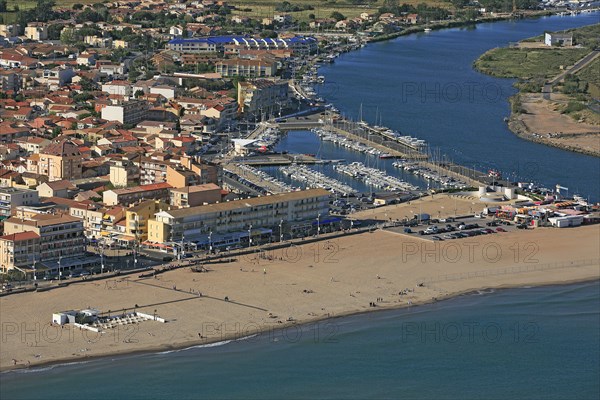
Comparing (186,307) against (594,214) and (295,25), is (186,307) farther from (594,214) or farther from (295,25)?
(295,25)

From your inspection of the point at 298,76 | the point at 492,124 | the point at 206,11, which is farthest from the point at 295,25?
the point at 492,124

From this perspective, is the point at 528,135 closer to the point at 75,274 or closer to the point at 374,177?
the point at 374,177

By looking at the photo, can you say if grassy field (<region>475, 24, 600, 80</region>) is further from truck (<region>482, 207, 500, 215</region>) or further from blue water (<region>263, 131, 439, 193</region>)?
truck (<region>482, 207, 500, 215</region>)

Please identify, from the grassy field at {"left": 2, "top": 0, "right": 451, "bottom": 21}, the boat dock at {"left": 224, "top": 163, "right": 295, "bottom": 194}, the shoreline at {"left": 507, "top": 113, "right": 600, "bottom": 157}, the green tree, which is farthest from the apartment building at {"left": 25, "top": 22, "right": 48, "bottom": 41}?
the boat dock at {"left": 224, "top": 163, "right": 295, "bottom": 194}

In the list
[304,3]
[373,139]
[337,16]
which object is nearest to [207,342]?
[373,139]

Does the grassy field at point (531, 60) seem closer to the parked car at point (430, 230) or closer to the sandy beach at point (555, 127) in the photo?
the sandy beach at point (555, 127)

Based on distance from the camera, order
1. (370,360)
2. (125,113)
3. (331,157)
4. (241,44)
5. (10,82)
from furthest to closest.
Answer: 1. (241,44)
2. (10,82)
3. (125,113)
4. (331,157)
5. (370,360)

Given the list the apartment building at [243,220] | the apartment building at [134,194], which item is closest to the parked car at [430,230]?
the apartment building at [243,220]
